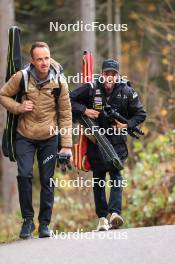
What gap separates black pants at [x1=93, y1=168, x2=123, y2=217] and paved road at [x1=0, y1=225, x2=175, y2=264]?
60 cm

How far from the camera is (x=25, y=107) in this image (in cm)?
998

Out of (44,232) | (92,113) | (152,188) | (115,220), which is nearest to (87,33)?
(152,188)

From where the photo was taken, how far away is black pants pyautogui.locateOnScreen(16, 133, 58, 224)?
1020 cm

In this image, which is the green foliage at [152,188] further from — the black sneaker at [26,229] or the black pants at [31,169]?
the black sneaker at [26,229]

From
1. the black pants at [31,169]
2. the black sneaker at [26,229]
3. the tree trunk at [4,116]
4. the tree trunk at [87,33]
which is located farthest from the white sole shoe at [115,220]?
the tree trunk at [87,33]

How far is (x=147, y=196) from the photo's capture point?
49.0 feet

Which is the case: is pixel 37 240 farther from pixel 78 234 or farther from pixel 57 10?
pixel 57 10

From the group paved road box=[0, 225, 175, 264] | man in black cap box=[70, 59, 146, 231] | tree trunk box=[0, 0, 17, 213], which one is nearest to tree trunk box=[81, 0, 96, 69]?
tree trunk box=[0, 0, 17, 213]

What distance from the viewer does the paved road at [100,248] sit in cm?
846

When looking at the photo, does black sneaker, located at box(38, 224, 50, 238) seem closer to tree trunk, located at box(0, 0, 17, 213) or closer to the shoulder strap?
the shoulder strap

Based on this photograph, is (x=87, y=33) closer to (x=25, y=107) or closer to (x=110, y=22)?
(x=110, y=22)

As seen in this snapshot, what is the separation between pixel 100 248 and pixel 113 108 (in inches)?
83.5

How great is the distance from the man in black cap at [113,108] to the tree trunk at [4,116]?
6387 millimetres

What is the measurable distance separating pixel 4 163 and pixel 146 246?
10174 mm
